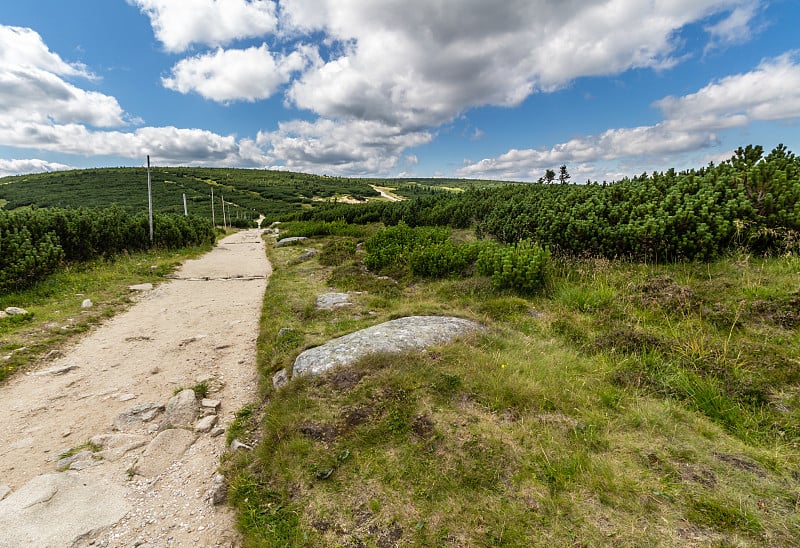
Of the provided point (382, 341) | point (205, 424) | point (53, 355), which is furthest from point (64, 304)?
point (382, 341)

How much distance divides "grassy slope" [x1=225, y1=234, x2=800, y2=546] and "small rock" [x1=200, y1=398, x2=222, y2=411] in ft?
1.80

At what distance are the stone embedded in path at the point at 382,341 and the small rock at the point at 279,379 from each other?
22 cm

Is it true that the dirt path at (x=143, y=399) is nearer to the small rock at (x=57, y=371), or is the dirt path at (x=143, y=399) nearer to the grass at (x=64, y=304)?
the small rock at (x=57, y=371)

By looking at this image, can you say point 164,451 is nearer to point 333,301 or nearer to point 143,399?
point 143,399

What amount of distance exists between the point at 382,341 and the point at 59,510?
365cm

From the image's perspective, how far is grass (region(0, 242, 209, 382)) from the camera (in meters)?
6.42

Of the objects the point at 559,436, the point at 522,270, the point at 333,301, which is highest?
the point at 522,270

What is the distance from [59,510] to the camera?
3.02 metres

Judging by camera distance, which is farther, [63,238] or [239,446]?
[63,238]

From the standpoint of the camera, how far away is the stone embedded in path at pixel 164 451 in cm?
367

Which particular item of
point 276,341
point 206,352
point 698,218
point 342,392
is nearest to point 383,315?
point 276,341

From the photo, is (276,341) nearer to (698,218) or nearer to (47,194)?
(698,218)

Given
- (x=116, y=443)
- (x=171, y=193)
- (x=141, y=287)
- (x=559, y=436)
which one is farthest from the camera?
(x=171, y=193)

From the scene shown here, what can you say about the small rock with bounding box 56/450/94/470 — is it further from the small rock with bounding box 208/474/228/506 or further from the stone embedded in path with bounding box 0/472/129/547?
the small rock with bounding box 208/474/228/506
